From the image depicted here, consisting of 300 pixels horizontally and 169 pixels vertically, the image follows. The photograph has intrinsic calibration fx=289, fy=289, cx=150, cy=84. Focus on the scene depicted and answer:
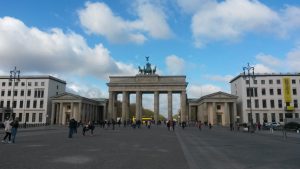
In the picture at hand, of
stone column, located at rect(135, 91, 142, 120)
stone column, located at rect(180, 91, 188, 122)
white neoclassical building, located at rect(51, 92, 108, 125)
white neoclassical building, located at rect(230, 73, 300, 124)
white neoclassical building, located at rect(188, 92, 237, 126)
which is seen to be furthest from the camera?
white neoclassical building, located at rect(51, 92, 108, 125)

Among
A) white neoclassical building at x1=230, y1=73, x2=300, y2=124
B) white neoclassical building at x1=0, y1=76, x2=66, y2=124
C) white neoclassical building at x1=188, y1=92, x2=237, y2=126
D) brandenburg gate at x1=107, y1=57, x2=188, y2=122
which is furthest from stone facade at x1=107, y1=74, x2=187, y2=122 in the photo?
white neoclassical building at x1=0, y1=76, x2=66, y2=124

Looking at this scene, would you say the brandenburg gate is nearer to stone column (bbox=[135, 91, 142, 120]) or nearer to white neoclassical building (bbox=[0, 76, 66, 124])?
stone column (bbox=[135, 91, 142, 120])

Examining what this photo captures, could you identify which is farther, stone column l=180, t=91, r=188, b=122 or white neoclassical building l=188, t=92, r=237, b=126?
white neoclassical building l=188, t=92, r=237, b=126

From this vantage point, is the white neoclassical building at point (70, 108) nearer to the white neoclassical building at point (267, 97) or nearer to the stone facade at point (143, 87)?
the stone facade at point (143, 87)

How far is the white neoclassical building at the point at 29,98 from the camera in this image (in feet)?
342

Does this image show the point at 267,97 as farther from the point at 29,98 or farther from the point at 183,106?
the point at 29,98

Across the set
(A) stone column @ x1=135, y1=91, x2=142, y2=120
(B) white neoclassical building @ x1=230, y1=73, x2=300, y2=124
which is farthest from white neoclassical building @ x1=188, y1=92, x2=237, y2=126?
(A) stone column @ x1=135, y1=91, x2=142, y2=120

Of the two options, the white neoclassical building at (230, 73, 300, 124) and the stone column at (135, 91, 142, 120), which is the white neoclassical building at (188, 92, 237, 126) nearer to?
the white neoclassical building at (230, 73, 300, 124)

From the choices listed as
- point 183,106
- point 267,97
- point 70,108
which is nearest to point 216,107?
point 183,106

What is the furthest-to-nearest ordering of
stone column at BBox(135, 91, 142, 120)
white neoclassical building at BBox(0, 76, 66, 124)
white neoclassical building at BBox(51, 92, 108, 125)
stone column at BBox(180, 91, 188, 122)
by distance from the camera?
white neoclassical building at BBox(0, 76, 66, 124) → white neoclassical building at BBox(51, 92, 108, 125) → stone column at BBox(135, 91, 142, 120) → stone column at BBox(180, 91, 188, 122)

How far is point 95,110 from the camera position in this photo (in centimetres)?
11888

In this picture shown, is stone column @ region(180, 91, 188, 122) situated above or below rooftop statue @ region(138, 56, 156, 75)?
below

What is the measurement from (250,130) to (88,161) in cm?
3991

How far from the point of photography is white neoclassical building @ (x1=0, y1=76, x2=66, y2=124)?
104m
